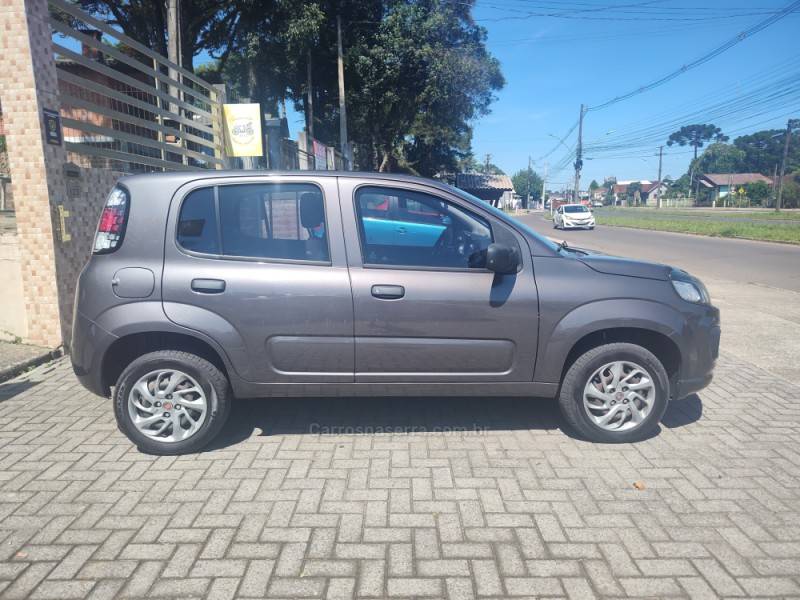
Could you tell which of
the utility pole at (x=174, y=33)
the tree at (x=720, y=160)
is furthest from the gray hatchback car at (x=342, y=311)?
the tree at (x=720, y=160)

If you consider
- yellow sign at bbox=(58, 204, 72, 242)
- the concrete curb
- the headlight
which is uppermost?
yellow sign at bbox=(58, 204, 72, 242)

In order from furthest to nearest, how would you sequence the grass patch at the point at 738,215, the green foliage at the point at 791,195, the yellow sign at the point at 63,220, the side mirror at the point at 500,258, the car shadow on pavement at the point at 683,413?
the green foliage at the point at 791,195 → the grass patch at the point at 738,215 → the yellow sign at the point at 63,220 → the car shadow on pavement at the point at 683,413 → the side mirror at the point at 500,258

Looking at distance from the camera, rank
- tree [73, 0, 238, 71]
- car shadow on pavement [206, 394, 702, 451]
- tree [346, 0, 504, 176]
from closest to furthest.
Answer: car shadow on pavement [206, 394, 702, 451], tree [73, 0, 238, 71], tree [346, 0, 504, 176]

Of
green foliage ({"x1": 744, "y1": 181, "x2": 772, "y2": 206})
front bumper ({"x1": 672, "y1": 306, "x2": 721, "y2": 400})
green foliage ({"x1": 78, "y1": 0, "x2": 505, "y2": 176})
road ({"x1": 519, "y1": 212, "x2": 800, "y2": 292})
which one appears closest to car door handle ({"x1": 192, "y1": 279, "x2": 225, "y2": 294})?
front bumper ({"x1": 672, "y1": 306, "x2": 721, "y2": 400})

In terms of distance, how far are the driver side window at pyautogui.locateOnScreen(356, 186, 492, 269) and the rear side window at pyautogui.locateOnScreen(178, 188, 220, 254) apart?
0.95 meters

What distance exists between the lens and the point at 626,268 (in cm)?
385

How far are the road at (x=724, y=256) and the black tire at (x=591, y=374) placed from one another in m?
8.60

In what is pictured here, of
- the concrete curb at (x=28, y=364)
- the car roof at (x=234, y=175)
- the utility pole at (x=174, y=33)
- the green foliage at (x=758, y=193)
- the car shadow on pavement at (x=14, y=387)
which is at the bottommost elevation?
the car shadow on pavement at (x=14, y=387)

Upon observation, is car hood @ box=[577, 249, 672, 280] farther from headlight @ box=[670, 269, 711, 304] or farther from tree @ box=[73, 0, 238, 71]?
tree @ box=[73, 0, 238, 71]

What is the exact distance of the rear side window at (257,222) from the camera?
3.68m

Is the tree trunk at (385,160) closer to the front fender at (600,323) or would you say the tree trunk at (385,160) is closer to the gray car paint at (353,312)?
the gray car paint at (353,312)

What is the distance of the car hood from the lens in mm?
3811

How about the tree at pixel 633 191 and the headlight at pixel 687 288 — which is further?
the tree at pixel 633 191

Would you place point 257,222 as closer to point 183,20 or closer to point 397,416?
point 397,416
